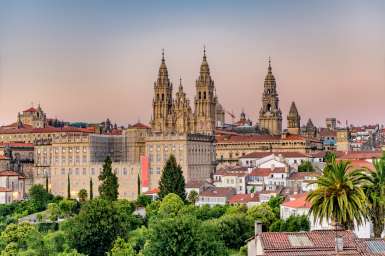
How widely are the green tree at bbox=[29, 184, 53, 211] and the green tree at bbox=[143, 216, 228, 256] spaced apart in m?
33.1

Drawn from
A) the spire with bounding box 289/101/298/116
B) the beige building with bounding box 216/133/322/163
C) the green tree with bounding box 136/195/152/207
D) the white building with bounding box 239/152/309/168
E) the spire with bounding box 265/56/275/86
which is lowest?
the green tree with bounding box 136/195/152/207

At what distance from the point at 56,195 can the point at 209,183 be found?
14.8 meters

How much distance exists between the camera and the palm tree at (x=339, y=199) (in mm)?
25781

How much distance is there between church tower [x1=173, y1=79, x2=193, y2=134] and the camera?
84.4 metres

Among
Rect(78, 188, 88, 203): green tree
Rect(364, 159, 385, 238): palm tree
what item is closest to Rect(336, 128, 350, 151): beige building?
Rect(78, 188, 88, 203): green tree

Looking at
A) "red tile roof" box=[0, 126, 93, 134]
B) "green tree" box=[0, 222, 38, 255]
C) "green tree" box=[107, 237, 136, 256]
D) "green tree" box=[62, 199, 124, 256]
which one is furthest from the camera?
"red tile roof" box=[0, 126, 93, 134]

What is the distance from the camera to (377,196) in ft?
91.0

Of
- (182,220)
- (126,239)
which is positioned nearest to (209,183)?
(126,239)

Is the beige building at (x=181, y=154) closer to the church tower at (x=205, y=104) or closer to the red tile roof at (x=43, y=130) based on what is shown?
the church tower at (x=205, y=104)

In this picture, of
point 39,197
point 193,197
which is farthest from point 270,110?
point 39,197

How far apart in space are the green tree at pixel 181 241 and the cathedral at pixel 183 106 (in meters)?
52.0

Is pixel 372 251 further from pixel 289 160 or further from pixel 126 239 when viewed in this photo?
pixel 289 160

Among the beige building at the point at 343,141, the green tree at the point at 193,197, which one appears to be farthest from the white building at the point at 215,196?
the beige building at the point at 343,141

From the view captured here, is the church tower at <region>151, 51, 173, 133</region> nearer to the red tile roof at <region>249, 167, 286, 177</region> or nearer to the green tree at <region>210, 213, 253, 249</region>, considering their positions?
the red tile roof at <region>249, 167, 286, 177</region>
